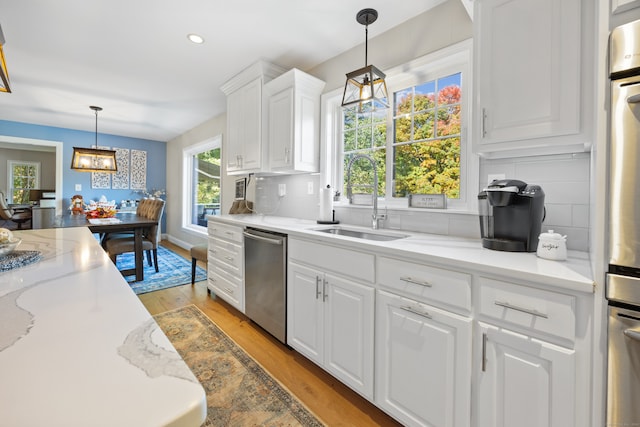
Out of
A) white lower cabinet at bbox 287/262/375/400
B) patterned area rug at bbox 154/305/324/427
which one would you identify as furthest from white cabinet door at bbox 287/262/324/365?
patterned area rug at bbox 154/305/324/427

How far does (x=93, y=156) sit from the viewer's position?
4.29 meters

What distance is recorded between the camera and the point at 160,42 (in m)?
→ 2.52

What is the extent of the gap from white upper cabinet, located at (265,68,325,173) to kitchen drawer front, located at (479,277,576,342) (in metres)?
1.88

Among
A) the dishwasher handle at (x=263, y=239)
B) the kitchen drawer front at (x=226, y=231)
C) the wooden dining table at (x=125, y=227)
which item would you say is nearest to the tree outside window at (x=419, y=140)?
the dishwasher handle at (x=263, y=239)

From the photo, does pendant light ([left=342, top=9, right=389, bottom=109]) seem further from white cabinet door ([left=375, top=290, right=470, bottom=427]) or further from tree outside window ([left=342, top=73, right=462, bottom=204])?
white cabinet door ([left=375, top=290, right=470, bottom=427])

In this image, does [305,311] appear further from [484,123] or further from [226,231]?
[484,123]

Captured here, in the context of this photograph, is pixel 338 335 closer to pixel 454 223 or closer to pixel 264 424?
pixel 264 424

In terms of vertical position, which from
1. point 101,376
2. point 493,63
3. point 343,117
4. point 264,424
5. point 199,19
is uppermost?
point 199,19

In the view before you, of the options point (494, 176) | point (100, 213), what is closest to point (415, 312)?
point (494, 176)

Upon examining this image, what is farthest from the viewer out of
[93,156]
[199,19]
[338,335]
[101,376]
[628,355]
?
[93,156]

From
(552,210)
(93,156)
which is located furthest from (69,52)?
(552,210)

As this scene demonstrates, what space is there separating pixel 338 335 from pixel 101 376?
1425 millimetres

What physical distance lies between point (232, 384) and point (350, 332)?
2.71 ft

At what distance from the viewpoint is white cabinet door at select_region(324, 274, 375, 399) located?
1.53 m
